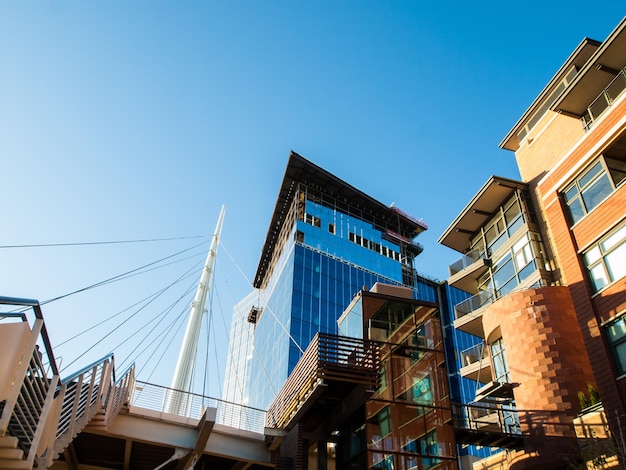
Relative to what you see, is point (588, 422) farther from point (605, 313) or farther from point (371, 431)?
point (371, 431)

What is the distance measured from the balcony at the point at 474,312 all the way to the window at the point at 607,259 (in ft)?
25.3

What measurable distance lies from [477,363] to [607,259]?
33.8 feet

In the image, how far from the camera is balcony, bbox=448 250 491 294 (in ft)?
97.6

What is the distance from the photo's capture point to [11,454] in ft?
29.1

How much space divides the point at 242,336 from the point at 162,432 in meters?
102

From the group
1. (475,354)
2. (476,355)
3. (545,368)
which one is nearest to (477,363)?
(476,355)

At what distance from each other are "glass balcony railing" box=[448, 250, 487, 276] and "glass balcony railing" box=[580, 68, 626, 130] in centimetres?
892

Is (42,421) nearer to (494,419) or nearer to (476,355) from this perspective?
(494,419)

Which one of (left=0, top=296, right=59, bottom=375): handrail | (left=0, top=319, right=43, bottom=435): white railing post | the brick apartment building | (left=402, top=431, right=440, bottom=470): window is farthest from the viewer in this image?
the brick apartment building

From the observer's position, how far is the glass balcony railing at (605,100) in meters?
22.6

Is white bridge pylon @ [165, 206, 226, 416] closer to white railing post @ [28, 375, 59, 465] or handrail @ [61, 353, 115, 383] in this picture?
handrail @ [61, 353, 115, 383]

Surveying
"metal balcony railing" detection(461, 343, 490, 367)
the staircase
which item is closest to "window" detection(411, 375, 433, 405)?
"metal balcony railing" detection(461, 343, 490, 367)

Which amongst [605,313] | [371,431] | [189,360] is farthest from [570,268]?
[189,360]

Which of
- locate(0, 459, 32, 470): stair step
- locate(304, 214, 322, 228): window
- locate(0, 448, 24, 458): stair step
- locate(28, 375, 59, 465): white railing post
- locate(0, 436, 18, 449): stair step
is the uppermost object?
locate(304, 214, 322, 228): window
